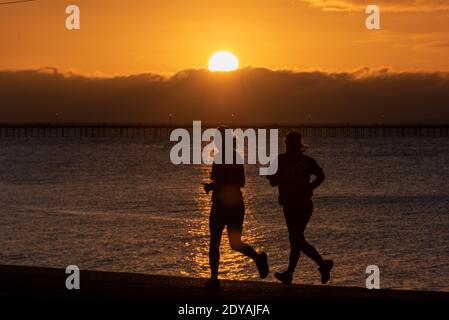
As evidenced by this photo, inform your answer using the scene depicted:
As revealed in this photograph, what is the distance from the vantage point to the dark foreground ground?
332 inches

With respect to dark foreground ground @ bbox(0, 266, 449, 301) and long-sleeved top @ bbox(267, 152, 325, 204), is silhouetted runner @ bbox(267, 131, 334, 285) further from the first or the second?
dark foreground ground @ bbox(0, 266, 449, 301)

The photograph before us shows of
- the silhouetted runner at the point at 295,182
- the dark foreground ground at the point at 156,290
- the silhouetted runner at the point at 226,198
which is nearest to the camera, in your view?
the dark foreground ground at the point at 156,290

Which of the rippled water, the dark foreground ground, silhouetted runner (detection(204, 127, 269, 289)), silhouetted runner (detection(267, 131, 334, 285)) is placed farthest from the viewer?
the rippled water

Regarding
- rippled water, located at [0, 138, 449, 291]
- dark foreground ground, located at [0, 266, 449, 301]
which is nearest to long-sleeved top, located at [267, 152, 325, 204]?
dark foreground ground, located at [0, 266, 449, 301]

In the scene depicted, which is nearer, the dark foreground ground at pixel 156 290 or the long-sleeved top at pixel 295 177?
the dark foreground ground at pixel 156 290

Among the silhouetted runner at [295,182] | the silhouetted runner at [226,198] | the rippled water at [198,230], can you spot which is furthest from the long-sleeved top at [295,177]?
the rippled water at [198,230]

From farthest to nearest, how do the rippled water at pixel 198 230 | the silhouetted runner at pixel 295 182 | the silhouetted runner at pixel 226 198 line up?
the rippled water at pixel 198 230
the silhouetted runner at pixel 295 182
the silhouetted runner at pixel 226 198

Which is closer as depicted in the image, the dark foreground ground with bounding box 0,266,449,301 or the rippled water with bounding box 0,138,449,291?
the dark foreground ground with bounding box 0,266,449,301

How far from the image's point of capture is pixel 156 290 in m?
9.06

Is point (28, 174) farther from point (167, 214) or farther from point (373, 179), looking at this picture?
point (167, 214)

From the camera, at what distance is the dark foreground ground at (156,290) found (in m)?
8.43

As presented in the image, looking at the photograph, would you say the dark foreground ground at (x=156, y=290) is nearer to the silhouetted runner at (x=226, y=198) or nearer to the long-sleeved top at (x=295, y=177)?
the silhouetted runner at (x=226, y=198)

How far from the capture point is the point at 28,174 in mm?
89812
